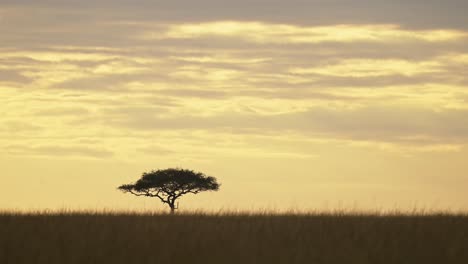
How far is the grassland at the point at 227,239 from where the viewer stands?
2088cm

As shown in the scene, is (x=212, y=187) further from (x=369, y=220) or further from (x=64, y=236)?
(x=64, y=236)


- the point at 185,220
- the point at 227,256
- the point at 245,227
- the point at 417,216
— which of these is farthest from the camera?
the point at 417,216

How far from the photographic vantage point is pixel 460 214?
29.7 metres

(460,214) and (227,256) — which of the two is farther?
(460,214)

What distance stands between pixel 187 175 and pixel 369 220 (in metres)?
28.9

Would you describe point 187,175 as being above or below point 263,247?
above

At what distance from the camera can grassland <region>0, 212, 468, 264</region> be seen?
2088cm

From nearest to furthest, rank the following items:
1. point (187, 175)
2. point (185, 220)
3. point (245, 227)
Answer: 1. point (245, 227)
2. point (185, 220)
3. point (187, 175)

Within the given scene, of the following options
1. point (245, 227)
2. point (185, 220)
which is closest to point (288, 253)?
point (245, 227)

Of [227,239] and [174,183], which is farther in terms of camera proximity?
[174,183]

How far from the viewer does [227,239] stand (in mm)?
22938

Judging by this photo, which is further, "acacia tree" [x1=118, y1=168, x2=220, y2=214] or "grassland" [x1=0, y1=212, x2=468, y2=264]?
"acacia tree" [x1=118, y1=168, x2=220, y2=214]

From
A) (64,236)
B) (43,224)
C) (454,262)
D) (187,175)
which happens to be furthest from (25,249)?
(187,175)

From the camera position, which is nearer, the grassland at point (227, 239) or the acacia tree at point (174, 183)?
the grassland at point (227, 239)
